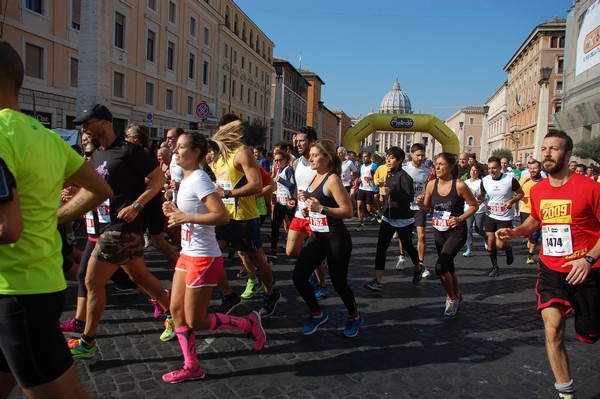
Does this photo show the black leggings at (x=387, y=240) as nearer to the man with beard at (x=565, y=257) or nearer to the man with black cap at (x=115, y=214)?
the man with beard at (x=565, y=257)

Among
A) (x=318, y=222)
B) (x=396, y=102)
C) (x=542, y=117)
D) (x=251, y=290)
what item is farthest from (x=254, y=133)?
(x=396, y=102)

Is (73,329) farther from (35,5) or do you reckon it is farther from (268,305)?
(35,5)

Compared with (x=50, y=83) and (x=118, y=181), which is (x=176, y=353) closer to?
(x=118, y=181)

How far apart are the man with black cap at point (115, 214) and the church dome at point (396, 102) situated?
177245 millimetres

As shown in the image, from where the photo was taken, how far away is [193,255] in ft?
11.5

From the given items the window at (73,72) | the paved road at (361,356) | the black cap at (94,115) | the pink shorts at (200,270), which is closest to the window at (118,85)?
the window at (73,72)

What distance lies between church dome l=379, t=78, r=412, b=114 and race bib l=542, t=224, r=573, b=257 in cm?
17716

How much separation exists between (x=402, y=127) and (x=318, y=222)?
27415mm

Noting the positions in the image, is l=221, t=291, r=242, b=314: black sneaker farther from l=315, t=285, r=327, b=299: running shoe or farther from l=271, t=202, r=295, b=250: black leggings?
l=271, t=202, r=295, b=250: black leggings

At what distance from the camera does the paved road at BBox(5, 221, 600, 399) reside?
3418 mm

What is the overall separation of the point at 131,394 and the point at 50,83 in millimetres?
23160

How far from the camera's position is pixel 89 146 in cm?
504

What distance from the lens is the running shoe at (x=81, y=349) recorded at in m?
3.64

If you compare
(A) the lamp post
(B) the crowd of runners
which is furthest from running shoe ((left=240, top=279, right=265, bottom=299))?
(A) the lamp post
